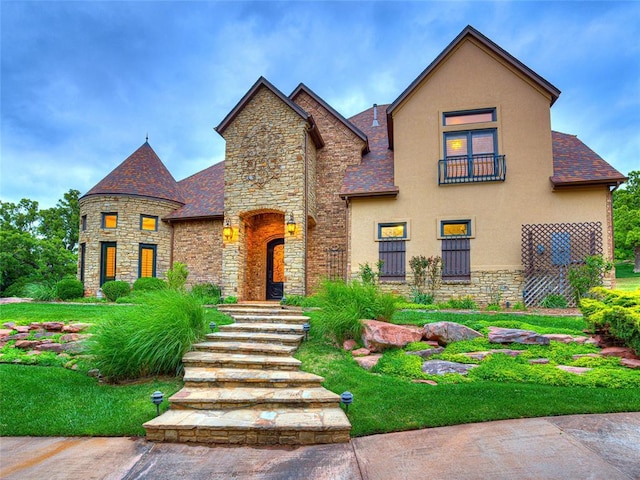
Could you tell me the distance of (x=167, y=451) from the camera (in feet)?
11.5

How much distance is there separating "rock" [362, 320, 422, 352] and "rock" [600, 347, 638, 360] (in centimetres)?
296

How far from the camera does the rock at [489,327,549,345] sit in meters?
6.33

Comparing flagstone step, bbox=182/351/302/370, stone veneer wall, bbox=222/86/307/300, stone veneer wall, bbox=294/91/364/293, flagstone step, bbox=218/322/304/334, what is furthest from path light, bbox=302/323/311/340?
stone veneer wall, bbox=294/91/364/293

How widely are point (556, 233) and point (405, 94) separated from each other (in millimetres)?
6818

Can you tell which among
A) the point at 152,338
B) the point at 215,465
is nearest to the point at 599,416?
the point at 215,465

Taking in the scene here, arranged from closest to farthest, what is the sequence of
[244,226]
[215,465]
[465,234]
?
[215,465]
[465,234]
[244,226]

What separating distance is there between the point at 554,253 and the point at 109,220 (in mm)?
17698

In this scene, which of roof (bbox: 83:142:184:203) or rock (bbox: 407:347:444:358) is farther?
roof (bbox: 83:142:184:203)

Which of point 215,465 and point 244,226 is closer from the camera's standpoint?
point 215,465

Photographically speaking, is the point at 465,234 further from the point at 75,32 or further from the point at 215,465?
the point at 75,32

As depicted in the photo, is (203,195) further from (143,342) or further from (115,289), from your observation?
(143,342)

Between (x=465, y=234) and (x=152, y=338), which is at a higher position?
(x=465, y=234)

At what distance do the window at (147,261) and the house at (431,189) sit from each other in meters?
3.34

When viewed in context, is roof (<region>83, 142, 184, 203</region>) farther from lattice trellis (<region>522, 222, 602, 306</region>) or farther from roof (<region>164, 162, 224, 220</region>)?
lattice trellis (<region>522, 222, 602, 306</region>)
